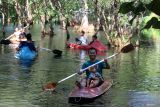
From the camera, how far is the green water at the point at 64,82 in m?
12.4

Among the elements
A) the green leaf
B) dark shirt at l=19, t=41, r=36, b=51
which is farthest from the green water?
the green leaf

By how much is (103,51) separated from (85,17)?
99.1 ft

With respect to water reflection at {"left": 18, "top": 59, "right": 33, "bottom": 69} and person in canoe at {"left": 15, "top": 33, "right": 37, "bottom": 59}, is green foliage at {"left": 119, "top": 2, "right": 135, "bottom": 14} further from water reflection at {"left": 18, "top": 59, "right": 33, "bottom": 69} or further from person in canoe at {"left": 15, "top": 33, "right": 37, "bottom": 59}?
person in canoe at {"left": 15, "top": 33, "right": 37, "bottom": 59}

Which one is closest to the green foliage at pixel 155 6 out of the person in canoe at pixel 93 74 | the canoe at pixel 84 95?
the canoe at pixel 84 95

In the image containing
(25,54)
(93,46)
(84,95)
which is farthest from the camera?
(93,46)

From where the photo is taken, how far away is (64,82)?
16.5 metres

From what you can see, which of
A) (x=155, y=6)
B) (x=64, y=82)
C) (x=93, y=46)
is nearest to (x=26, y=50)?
(x=93, y=46)

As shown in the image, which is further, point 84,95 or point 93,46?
point 93,46

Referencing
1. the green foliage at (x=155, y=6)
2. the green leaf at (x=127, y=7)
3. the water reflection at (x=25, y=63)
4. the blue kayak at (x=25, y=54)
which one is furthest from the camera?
the blue kayak at (x=25, y=54)

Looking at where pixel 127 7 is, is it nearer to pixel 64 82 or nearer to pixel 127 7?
pixel 127 7

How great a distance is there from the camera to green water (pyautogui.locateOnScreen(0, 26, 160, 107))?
12352mm

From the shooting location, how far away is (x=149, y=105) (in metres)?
12.2

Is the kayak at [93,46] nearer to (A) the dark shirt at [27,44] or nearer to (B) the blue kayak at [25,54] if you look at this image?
(A) the dark shirt at [27,44]

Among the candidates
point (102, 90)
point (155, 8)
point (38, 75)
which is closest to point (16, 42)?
point (38, 75)
